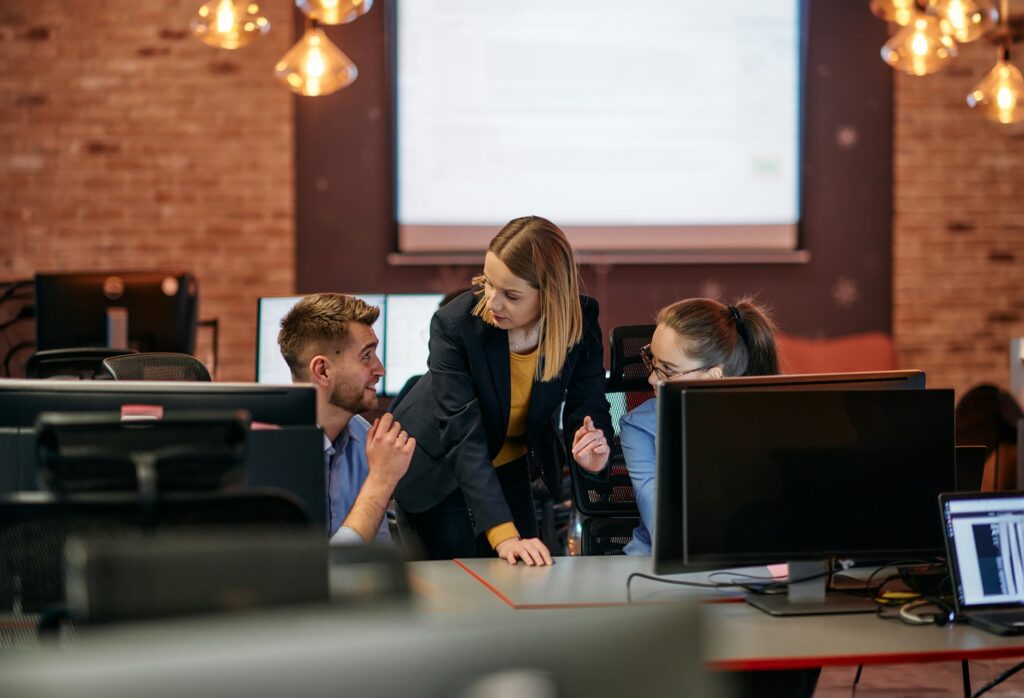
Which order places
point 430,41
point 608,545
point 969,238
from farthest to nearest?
point 969,238 < point 430,41 < point 608,545

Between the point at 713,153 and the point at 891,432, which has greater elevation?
the point at 713,153

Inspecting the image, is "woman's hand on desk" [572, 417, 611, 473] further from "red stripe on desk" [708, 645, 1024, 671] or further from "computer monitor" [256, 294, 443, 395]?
"computer monitor" [256, 294, 443, 395]

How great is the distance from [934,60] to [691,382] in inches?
119

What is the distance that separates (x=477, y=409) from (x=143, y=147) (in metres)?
3.84

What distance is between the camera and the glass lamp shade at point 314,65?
446 cm

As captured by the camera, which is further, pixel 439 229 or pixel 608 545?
pixel 439 229

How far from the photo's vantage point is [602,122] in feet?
19.5

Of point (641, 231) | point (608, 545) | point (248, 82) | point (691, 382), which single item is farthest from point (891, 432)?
point (248, 82)

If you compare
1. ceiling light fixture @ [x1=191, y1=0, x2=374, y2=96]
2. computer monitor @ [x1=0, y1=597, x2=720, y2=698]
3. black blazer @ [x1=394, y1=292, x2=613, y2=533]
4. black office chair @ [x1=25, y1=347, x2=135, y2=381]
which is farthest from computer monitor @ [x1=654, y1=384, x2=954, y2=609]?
ceiling light fixture @ [x1=191, y1=0, x2=374, y2=96]

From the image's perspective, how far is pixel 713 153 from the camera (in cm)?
599

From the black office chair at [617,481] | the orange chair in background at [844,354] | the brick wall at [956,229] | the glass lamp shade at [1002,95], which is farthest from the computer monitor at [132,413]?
the brick wall at [956,229]

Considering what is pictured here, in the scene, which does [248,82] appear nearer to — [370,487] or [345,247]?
[345,247]

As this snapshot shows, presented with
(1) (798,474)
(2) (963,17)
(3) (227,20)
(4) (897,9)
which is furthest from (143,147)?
(1) (798,474)

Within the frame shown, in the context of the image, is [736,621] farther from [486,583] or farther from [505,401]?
[505,401]
